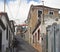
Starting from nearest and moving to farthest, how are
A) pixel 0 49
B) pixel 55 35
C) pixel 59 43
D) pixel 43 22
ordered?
1. pixel 59 43
2. pixel 55 35
3. pixel 0 49
4. pixel 43 22

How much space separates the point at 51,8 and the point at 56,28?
98.9ft

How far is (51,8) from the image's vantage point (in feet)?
143

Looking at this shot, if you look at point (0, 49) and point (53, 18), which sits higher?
point (53, 18)

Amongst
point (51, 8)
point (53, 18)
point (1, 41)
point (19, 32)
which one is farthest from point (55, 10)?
point (19, 32)

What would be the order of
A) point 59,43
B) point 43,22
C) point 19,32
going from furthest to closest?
point 19,32 < point 43,22 < point 59,43

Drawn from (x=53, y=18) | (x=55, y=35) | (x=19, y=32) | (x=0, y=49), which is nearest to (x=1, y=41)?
(x=0, y=49)

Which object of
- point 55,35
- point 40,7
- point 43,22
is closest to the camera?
point 55,35

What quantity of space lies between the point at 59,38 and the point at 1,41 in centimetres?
988

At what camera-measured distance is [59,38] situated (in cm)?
1299

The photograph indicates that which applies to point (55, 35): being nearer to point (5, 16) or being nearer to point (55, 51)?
point (55, 51)

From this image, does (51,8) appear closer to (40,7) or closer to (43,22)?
(40,7)

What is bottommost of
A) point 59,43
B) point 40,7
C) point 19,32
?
point 19,32

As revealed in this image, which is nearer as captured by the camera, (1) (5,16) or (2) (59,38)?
(2) (59,38)

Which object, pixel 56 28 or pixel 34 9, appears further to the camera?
pixel 34 9
